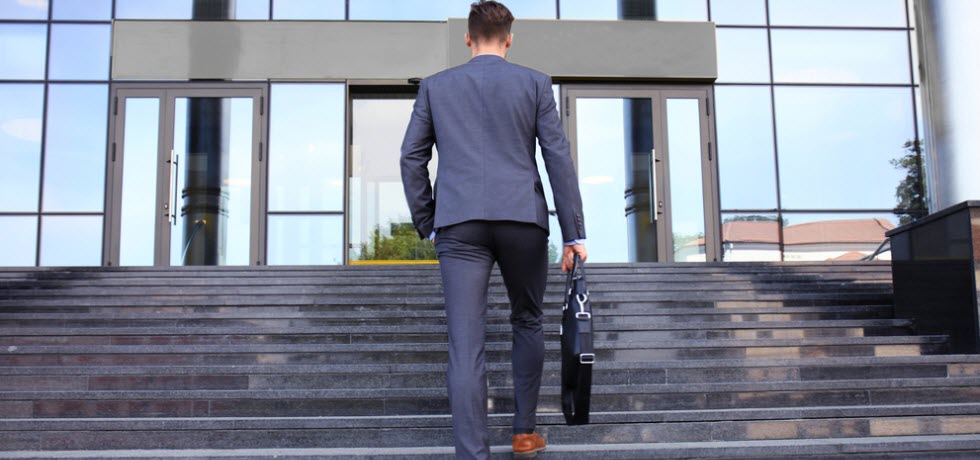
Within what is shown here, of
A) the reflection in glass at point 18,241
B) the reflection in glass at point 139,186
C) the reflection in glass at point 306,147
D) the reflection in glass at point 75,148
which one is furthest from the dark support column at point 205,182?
the reflection in glass at point 18,241

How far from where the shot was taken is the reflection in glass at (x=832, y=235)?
46.7 ft

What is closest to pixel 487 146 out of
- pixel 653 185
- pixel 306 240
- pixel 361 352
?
pixel 361 352

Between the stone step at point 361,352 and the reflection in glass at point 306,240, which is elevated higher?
the reflection in glass at point 306,240

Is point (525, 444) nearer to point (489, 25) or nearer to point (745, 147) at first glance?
point (489, 25)

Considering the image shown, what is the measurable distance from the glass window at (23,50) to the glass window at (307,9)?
354 centimetres

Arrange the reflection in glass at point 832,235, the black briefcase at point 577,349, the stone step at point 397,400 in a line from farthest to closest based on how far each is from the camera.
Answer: the reflection in glass at point 832,235 → the stone step at point 397,400 → the black briefcase at point 577,349

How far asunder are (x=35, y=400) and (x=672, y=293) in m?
5.27

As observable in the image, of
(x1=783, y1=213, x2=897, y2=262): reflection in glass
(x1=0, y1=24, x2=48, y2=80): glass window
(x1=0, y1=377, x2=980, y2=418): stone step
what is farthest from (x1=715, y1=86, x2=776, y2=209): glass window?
(x1=0, y1=24, x2=48, y2=80): glass window

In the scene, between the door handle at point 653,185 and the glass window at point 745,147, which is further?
the glass window at point 745,147

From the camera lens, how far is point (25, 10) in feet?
47.6

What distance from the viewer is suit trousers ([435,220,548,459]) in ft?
11.8

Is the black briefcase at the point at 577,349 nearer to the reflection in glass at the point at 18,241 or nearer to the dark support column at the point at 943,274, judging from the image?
the dark support column at the point at 943,274

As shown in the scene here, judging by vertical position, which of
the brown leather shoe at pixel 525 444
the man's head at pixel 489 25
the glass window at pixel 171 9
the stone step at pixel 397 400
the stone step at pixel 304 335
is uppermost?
the glass window at pixel 171 9

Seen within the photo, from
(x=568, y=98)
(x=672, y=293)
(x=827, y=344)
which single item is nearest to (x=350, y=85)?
(x=568, y=98)
